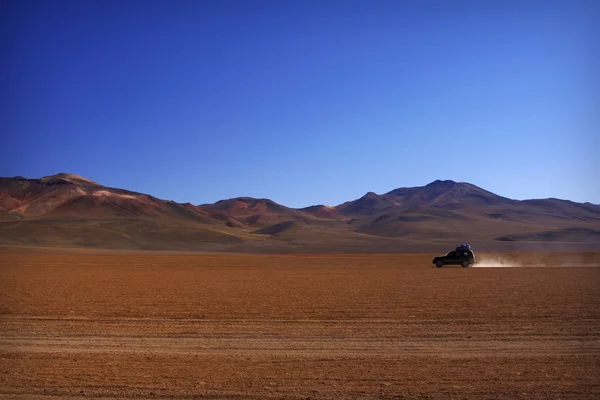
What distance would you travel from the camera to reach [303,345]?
14039mm

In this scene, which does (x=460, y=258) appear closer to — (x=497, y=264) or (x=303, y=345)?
(x=497, y=264)

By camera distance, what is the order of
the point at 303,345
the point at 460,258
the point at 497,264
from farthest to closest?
the point at 497,264, the point at 460,258, the point at 303,345

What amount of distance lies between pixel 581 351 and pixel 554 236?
14373cm

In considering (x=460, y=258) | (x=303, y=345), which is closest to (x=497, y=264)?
(x=460, y=258)

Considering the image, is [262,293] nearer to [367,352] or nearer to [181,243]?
[367,352]

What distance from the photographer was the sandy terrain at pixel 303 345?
10.1 metres

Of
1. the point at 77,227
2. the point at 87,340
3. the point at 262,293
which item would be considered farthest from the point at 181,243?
the point at 87,340

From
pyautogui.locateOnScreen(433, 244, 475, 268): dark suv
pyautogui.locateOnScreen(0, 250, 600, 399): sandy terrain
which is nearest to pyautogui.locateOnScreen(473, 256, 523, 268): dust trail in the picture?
pyautogui.locateOnScreen(433, 244, 475, 268): dark suv

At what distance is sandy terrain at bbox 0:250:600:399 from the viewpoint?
10.1 m

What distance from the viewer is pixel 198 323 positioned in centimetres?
1759

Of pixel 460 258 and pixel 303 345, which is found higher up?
pixel 460 258

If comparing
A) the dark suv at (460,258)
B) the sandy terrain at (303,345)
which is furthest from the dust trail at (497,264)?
the sandy terrain at (303,345)

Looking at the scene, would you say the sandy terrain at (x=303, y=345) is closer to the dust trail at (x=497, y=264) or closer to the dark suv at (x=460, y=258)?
the dark suv at (x=460, y=258)

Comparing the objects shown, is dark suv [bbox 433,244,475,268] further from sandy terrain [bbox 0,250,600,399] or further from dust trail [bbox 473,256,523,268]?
sandy terrain [bbox 0,250,600,399]
